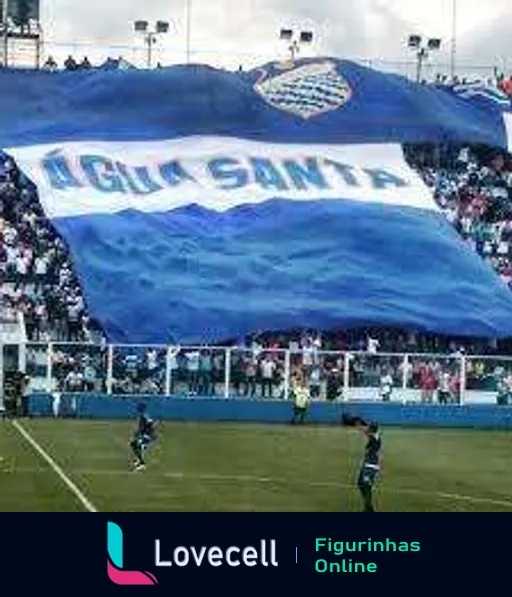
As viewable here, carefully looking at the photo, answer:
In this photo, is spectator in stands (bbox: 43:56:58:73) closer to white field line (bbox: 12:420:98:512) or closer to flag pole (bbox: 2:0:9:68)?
flag pole (bbox: 2:0:9:68)

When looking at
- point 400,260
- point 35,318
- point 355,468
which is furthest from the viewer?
point 400,260

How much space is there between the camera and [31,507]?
2650cm

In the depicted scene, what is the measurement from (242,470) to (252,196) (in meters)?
26.1

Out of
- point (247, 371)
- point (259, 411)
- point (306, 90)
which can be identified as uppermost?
point (306, 90)

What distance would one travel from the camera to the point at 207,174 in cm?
6022

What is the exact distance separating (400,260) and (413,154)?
34.6 ft

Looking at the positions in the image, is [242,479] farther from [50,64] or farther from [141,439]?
[50,64]

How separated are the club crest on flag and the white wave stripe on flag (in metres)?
1.96
